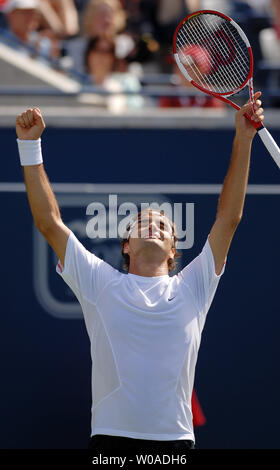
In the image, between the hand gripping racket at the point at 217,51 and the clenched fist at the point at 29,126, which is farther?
the hand gripping racket at the point at 217,51

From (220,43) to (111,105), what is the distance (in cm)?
235

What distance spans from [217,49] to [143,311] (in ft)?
4.38

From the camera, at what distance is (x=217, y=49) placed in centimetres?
416

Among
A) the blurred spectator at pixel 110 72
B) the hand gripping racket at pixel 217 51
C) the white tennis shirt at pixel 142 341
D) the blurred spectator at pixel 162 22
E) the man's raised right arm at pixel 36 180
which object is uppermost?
the blurred spectator at pixel 162 22

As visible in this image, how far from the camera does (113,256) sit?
5.14 metres

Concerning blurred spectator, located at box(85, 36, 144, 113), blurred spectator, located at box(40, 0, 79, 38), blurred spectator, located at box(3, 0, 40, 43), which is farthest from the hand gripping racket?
blurred spectator, located at box(40, 0, 79, 38)

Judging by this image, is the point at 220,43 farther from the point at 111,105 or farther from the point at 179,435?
the point at 111,105

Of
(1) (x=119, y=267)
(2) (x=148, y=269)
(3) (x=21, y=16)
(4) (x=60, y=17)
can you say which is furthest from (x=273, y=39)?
(2) (x=148, y=269)

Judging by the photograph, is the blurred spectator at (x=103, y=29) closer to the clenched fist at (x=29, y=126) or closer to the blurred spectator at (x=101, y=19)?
the blurred spectator at (x=101, y=19)

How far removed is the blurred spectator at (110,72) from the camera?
6.37 metres

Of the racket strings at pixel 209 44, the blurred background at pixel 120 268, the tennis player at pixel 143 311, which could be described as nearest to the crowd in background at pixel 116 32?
the blurred background at pixel 120 268

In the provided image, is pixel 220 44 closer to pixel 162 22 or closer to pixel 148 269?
pixel 148 269

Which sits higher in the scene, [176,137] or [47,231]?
[176,137]
